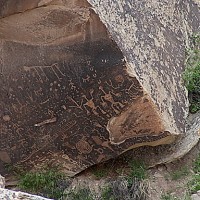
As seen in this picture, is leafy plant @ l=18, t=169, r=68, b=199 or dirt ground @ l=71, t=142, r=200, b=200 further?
dirt ground @ l=71, t=142, r=200, b=200


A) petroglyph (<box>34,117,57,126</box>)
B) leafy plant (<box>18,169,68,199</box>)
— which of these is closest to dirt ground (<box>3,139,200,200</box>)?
leafy plant (<box>18,169,68,199</box>)

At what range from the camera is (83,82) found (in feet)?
15.1

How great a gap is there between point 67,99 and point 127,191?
820 millimetres

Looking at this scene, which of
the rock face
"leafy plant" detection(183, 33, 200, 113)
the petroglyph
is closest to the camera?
the rock face

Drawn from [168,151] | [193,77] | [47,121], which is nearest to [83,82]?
[47,121]

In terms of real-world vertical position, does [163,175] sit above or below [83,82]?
below

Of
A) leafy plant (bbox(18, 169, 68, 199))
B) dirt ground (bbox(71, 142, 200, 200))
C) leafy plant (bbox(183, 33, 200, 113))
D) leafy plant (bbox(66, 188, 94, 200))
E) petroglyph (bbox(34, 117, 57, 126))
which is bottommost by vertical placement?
dirt ground (bbox(71, 142, 200, 200))

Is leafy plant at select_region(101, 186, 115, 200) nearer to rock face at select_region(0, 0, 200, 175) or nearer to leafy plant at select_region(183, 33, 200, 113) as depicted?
rock face at select_region(0, 0, 200, 175)

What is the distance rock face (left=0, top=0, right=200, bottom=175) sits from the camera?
4488mm

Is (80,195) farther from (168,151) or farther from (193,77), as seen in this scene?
(193,77)

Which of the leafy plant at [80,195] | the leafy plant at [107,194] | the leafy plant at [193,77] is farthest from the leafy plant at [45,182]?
the leafy plant at [193,77]

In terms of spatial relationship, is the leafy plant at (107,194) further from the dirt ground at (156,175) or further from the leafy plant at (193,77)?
the leafy plant at (193,77)

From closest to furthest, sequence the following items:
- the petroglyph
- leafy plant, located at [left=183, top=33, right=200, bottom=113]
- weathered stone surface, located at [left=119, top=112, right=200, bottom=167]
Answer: the petroglyph < weathered stone surface, located at [left=119, top=112, right=200, bottom=167] < leafy plant, located at [left=183, top=33, right=200, bottom=113]

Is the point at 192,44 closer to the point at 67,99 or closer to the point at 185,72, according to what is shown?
the point at 185,72
